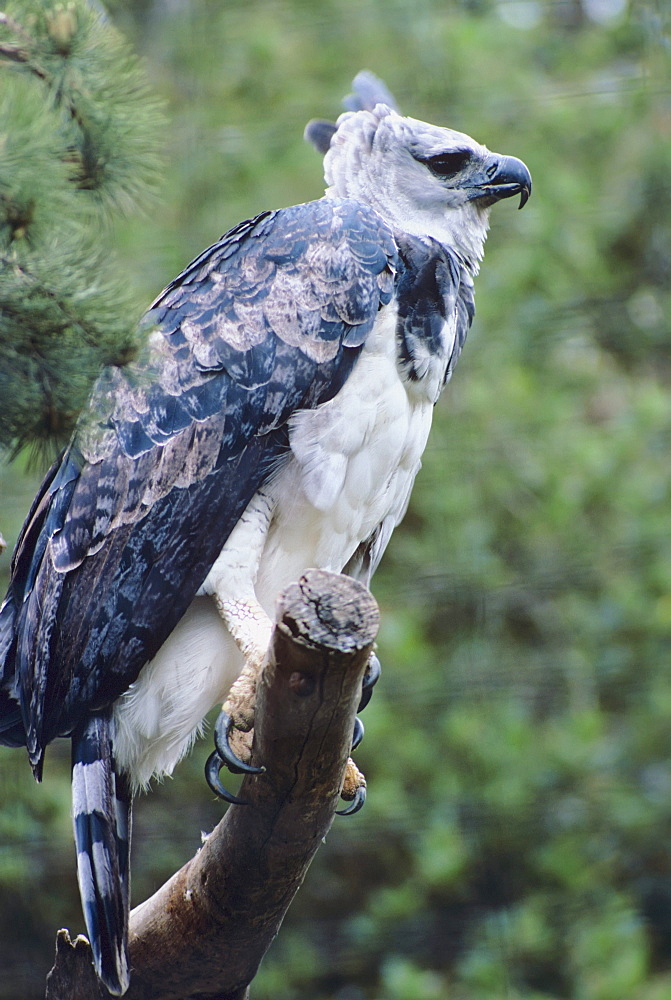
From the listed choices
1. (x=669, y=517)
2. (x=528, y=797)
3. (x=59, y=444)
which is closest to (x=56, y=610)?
(x=59, y=444)

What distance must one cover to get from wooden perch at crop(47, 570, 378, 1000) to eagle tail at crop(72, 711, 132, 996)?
7 centimetres

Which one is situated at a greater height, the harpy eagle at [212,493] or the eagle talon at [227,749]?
the harpy eagle at [212,493]

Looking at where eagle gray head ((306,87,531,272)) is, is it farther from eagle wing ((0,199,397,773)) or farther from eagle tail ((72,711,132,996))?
eagle tail ((72,711,132,996))

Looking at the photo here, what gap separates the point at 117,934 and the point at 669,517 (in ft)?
6.80

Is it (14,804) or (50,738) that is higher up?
(50,738)

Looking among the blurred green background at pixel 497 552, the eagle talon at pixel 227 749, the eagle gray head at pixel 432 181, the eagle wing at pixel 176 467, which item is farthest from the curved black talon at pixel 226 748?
the blurred green background at pixel 497 552

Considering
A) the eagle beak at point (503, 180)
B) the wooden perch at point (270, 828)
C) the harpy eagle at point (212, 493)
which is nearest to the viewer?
the wooden perch at point (270, 828)

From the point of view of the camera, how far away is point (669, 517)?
9.93ft

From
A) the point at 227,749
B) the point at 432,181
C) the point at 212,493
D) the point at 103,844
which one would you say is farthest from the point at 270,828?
the point at 432,181

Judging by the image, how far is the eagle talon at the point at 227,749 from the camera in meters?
1.25

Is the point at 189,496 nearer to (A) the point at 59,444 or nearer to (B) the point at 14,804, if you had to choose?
(A) the point at 59,444

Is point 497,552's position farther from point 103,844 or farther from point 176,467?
point 103,844

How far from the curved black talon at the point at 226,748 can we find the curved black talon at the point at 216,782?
0.08ft

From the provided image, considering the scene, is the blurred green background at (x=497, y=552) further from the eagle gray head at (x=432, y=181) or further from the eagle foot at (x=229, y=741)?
the eagle foot at (x=229, y=741)
